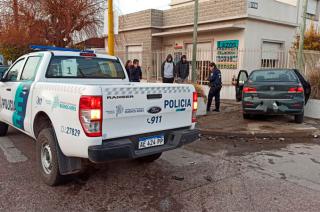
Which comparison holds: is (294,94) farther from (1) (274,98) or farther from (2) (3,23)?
(2) (3,23)

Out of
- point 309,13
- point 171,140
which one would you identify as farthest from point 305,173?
point 309,13

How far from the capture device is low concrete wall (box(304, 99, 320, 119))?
8973mm

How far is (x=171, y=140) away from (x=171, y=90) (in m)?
0.70

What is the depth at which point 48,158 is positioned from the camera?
405 cm

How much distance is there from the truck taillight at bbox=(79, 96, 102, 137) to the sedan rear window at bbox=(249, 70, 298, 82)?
19.3 feet

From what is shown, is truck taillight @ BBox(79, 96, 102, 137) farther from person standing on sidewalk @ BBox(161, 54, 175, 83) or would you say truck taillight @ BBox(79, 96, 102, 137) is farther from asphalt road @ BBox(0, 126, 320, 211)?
person standing on sidewalk @ BBox(161, 54, 175, 83)

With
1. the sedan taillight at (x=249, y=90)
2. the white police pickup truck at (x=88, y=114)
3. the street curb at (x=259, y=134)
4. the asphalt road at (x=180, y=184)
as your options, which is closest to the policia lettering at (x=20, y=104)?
the white police pickup truck at (x=88, y=114)

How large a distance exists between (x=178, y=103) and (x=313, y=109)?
6.79 metres

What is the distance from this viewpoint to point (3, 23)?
55.8 feet

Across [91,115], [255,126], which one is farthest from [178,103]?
[255,126]

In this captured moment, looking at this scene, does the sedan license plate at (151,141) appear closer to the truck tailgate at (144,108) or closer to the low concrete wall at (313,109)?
the truck tailgate at (144,108)

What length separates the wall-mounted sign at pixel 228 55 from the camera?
43.9 ft

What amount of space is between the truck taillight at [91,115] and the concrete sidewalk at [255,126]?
14.1ft

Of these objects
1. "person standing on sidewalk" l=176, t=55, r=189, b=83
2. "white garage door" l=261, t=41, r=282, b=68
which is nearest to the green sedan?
"person standing on sidewalk" l=176, t=55, r=189, b=83
